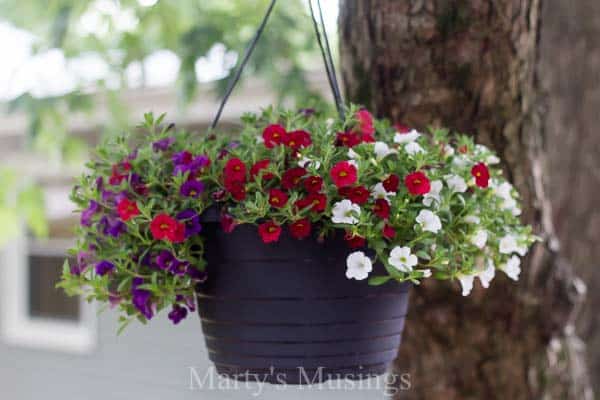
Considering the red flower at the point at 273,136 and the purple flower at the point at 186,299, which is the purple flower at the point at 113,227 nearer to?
the purple flower at the point at 186,299

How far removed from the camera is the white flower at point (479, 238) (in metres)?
1.31

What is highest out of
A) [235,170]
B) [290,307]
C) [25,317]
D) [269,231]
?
[25,317]

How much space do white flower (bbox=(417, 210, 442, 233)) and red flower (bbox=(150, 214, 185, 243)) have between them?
1.27 ft

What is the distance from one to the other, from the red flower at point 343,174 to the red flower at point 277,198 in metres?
0.09

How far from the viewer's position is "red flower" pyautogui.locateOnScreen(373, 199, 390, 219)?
1220 mm

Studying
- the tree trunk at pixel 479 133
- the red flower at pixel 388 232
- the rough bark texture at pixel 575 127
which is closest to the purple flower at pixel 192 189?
the red flower at pixel 388 232

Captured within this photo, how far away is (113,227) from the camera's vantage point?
52.3 inches

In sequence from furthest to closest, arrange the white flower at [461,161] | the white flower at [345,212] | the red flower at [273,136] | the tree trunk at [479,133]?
the tree trunk at [479,133]
the white flower at [461,161]
the red flower at [273,136]
the white flower at [345,212]

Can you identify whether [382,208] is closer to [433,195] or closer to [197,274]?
[433,195]

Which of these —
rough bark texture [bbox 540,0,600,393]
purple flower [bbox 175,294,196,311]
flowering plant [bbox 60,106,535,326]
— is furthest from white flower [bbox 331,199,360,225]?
rough bark texture [bbox 540,0,600,393]

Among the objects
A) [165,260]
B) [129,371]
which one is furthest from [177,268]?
[129,371]

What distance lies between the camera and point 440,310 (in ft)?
6.45

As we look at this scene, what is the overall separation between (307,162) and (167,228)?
252mm

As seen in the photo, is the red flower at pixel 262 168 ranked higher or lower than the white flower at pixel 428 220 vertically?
higher
